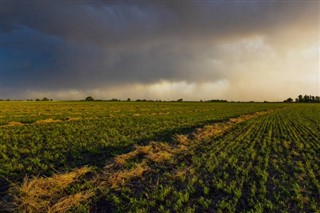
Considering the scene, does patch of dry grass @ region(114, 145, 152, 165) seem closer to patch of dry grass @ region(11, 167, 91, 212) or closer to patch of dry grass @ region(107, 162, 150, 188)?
patch of dry grass @ region(107, 162, 150, 188)

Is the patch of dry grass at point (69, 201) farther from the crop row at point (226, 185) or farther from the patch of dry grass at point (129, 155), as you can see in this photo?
the patch of dry grass at point (129, 155)

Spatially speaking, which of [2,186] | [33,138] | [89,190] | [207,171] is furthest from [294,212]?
[33,138]

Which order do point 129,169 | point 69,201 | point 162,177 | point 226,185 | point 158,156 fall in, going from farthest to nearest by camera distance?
1. point 158,156
2. point 129,169
3. point 162,177
4. point 226,185
5. point 69,201

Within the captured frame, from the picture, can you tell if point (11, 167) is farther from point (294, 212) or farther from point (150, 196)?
point (294, 212)

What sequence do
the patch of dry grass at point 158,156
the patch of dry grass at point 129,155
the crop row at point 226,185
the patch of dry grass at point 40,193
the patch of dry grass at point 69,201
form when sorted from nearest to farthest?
1. the patch of dry grass at point 69,201
2. the patch of dry grass at point 40,193
3. the crop row at point 226,185
4. the patch of dry grass at point 129,155
5. the patch of dry grass at point 158,156

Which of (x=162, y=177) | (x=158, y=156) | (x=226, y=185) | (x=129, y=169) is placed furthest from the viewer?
(x=158, y=156)

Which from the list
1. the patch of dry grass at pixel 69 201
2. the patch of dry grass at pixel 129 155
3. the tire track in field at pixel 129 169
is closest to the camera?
the patch of dry grass at pixel 69 201

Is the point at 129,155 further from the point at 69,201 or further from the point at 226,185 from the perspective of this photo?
the point at 69,201

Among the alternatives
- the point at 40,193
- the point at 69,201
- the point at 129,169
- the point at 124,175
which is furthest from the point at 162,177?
the point at 40,193

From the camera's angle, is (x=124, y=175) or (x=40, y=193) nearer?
(x=40, y=193)

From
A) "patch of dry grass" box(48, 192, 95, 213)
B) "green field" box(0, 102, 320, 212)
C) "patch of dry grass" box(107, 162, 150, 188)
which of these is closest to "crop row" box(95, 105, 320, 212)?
"green field" box(0, 102, 320, 212)

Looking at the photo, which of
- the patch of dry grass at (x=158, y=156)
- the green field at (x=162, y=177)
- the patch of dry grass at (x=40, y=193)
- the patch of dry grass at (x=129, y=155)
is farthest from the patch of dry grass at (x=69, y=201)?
the patch of dry grass at (x=158, y=156)

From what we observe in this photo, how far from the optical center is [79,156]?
12.9 meters

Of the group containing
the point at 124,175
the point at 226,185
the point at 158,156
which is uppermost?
the point at 158,156
